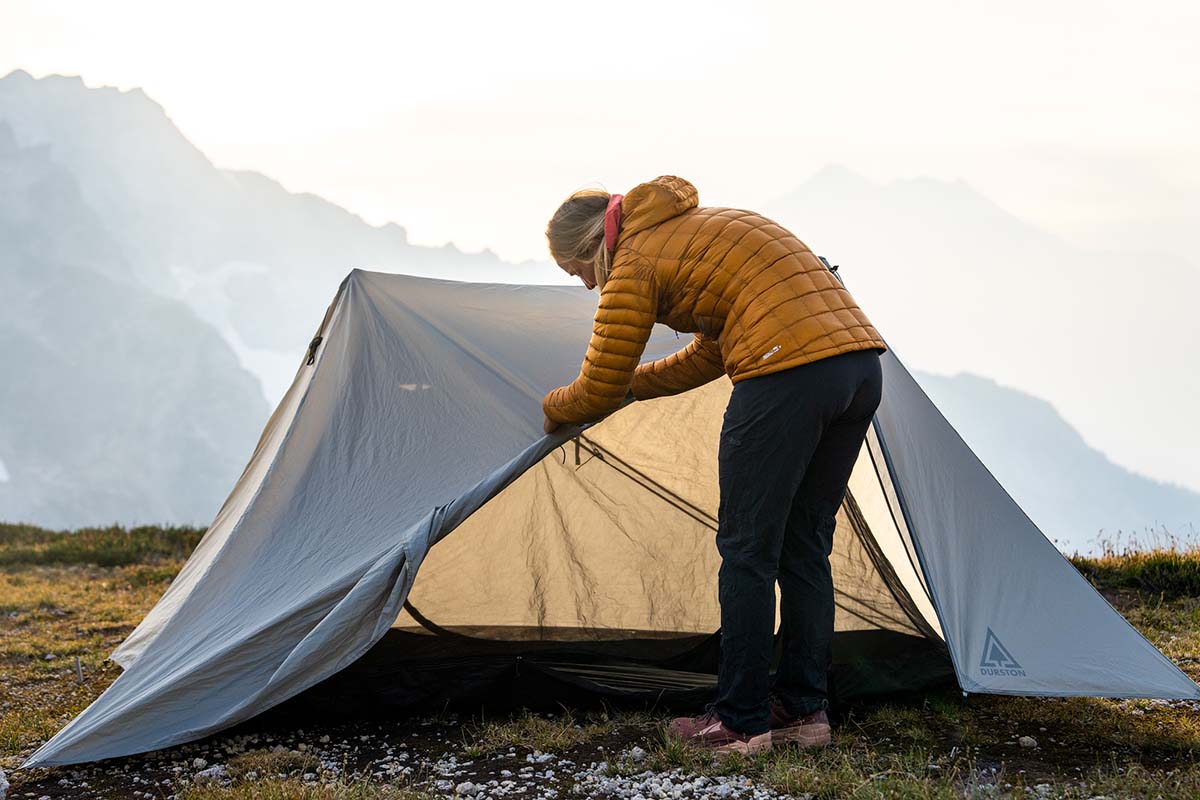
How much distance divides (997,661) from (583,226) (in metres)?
1.95

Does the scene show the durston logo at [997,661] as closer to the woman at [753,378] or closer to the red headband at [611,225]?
the woman at [753,378]

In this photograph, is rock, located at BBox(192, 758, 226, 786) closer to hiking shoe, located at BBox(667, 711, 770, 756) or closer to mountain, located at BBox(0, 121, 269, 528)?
hiking shoe, located at BBox(667, 711, 770, 756)

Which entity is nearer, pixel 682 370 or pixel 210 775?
pixel 210 775

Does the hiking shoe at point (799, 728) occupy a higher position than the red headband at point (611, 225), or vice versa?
the red headband at point (611, 225)

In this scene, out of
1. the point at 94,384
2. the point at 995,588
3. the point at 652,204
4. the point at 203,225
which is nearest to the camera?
the point at 652,204

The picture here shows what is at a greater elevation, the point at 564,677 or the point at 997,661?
the point at 997,661

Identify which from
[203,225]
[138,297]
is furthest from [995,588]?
[203,225]

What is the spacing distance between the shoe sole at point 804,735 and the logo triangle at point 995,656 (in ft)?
1.86

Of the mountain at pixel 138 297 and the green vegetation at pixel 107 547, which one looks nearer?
the green vegetation at pixel 107 547

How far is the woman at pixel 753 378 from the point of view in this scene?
3092mm

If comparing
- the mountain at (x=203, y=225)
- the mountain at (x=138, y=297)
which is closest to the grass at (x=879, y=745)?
the mountain at (x=138, y=297)

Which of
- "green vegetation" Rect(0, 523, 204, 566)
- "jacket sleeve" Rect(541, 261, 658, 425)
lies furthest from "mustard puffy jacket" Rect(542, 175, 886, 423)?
"green vegetation" Rect(0, 523, 204, 566)

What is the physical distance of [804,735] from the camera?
3439 millimetres

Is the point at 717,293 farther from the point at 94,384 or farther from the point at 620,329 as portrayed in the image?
the point at 94,384
